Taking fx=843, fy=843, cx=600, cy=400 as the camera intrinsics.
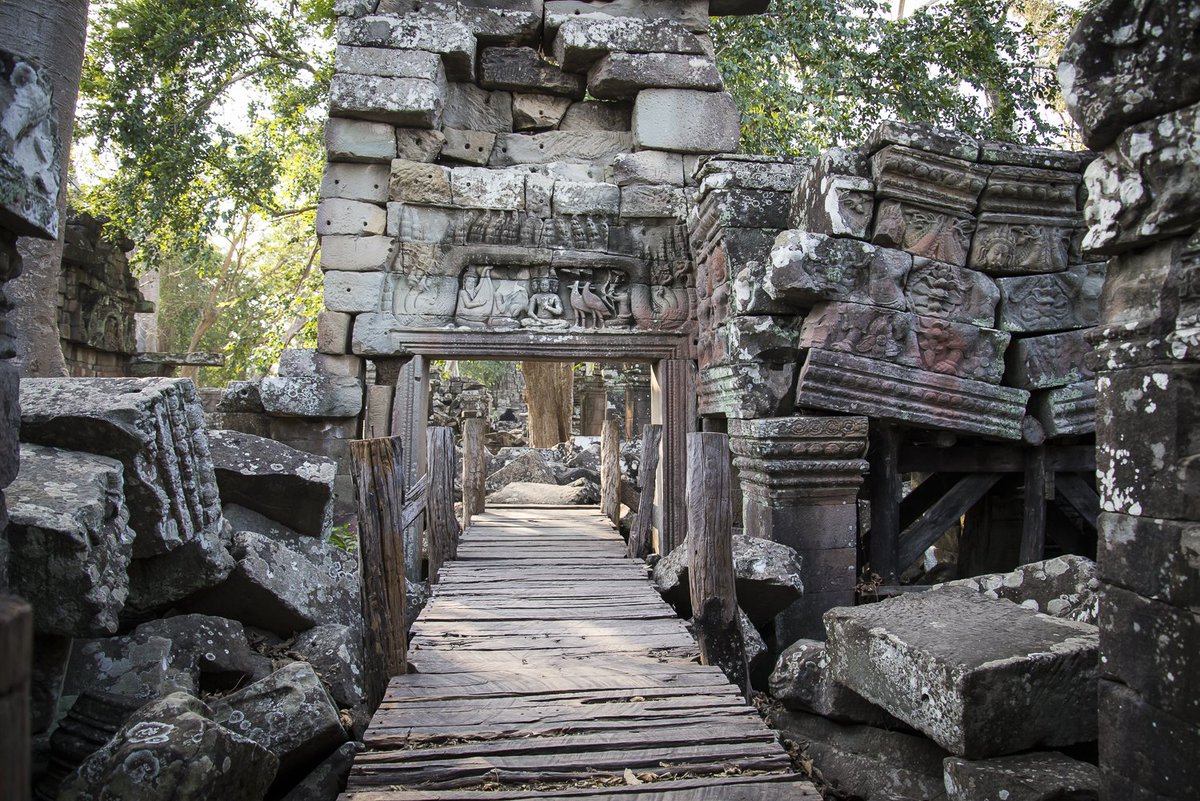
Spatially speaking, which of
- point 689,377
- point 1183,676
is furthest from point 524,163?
point 1183,676

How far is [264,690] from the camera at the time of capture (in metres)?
3.46

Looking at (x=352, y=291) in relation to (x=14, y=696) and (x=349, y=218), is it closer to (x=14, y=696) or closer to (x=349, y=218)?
(x=349, y=218)

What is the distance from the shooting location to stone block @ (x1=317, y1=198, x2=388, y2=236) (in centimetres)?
721

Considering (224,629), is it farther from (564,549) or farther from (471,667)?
(564,549)

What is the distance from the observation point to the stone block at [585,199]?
7426mm

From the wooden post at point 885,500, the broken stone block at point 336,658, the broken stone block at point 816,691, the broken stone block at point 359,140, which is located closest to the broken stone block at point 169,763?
the broken stone block at point 336,658

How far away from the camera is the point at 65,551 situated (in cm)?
292

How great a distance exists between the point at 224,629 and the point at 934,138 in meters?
4.81

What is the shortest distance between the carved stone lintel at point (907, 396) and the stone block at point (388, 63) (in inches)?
166

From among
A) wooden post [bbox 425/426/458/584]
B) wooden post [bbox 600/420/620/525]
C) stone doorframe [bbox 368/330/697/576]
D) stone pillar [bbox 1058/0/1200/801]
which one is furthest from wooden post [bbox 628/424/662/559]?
stone pillar [bbox 1058/0/1200/801]

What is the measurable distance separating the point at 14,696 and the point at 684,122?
718cm

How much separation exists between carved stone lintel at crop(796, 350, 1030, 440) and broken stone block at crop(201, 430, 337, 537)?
3.05m

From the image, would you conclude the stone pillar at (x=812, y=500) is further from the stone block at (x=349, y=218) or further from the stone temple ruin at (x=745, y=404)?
the stone block at (x=349, y=218)

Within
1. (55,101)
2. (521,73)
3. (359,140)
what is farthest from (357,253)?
(55,101)
